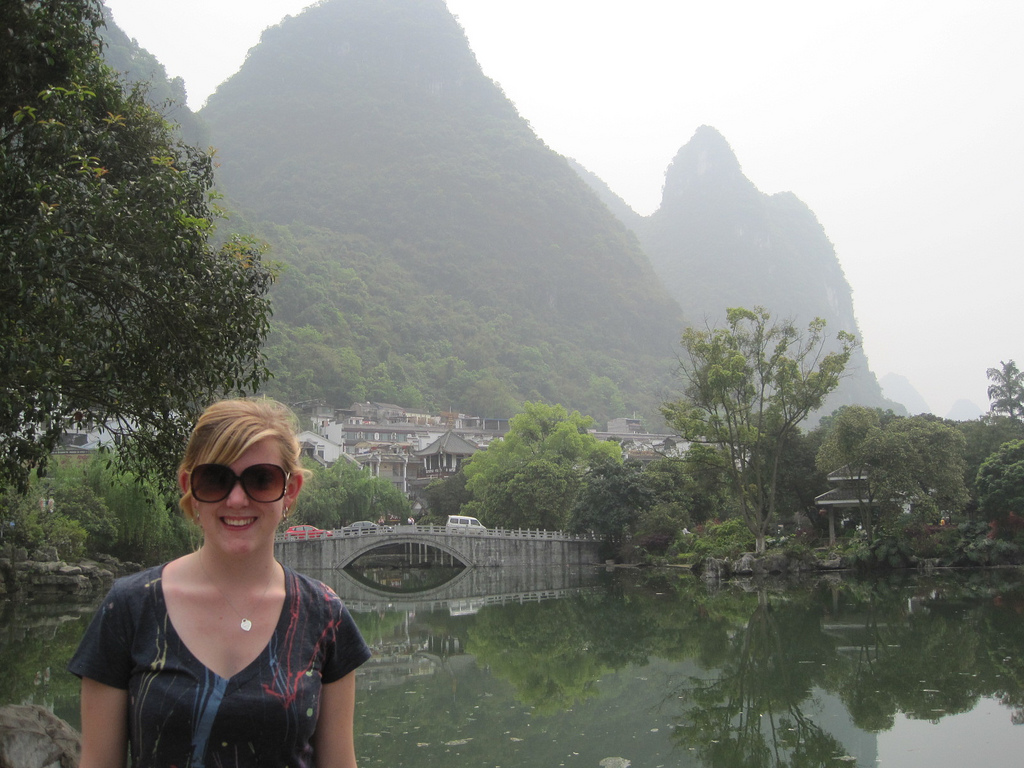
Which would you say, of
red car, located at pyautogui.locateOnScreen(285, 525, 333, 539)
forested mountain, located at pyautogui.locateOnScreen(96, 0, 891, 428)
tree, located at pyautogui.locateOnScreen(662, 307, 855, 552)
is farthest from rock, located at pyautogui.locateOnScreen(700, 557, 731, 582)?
forested mountain, located at pyautogui.locateOnScreen(96, 0, 891, 428)

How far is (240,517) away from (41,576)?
79.8 ft

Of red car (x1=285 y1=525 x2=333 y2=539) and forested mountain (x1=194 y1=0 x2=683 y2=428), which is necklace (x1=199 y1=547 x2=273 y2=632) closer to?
red car (x1=285 y1=525 x2=333 y2=539)

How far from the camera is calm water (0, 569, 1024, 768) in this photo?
27.0ft

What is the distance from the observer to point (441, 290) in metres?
104

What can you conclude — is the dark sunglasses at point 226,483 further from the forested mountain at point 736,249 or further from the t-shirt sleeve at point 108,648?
the forested mountain at point 736,249

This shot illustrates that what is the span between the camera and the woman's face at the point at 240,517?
1815 mm

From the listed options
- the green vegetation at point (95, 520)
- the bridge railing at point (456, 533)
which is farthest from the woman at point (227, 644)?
the bridge railing at point (456, 533)

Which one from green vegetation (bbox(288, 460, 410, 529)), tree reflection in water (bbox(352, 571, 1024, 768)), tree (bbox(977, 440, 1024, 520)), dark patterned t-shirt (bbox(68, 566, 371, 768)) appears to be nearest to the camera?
dark patterned t-shirt (bbox(68, 566, 371, 768))

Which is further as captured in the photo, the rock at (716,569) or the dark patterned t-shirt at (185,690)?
the rock at (716,569)

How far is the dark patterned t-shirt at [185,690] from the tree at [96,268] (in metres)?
4.98

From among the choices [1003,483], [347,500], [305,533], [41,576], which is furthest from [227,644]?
[347,500]

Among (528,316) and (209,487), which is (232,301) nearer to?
(209,487)

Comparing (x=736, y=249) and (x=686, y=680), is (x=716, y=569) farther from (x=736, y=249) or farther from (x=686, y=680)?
(x=736, y=249)

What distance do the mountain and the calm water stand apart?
126 meters
